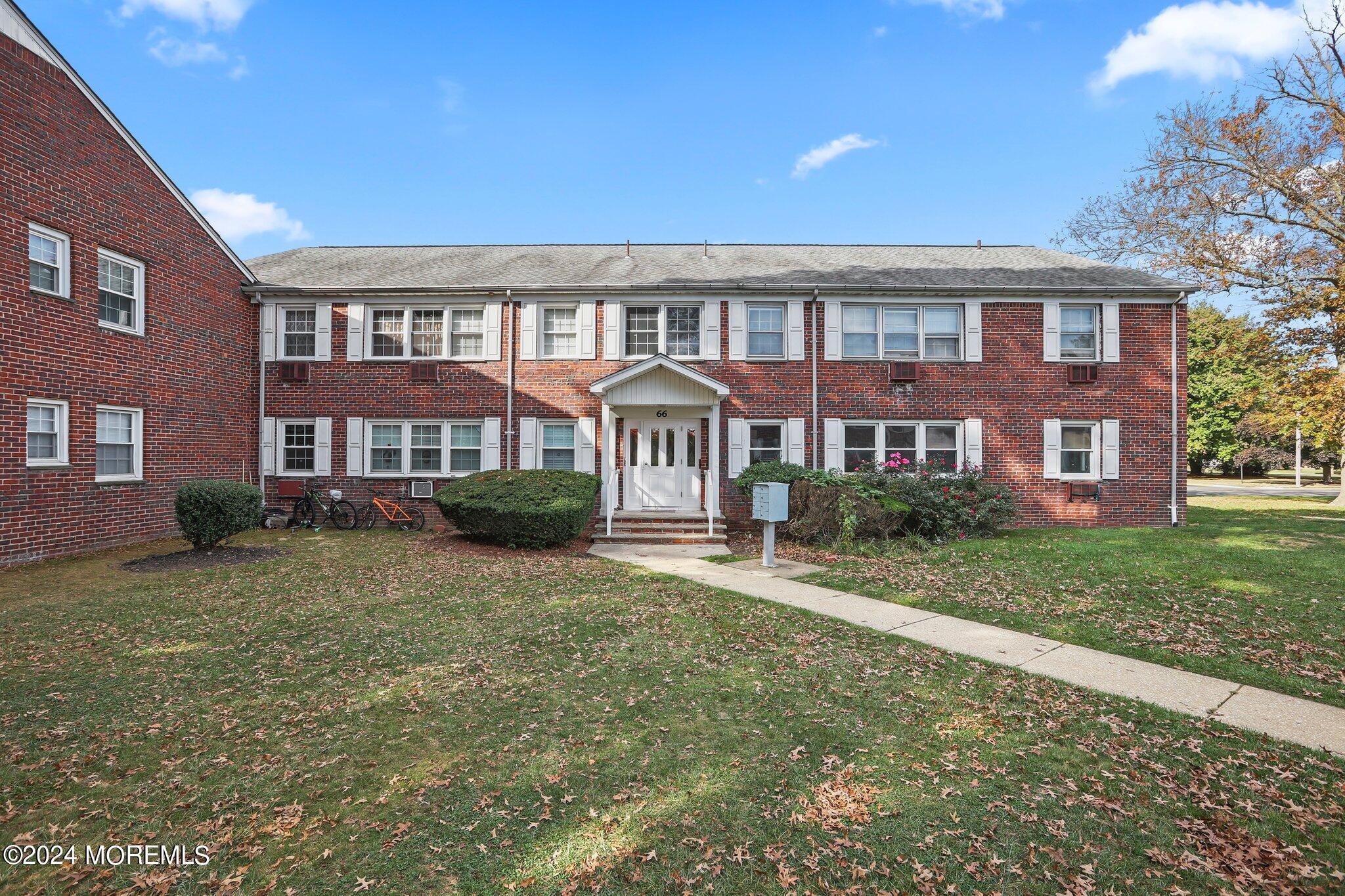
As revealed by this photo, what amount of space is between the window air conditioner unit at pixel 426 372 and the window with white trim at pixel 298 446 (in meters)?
2.78

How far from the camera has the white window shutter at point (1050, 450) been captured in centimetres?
1379

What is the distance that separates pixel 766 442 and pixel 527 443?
5703 millimetres

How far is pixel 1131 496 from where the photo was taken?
13.8m

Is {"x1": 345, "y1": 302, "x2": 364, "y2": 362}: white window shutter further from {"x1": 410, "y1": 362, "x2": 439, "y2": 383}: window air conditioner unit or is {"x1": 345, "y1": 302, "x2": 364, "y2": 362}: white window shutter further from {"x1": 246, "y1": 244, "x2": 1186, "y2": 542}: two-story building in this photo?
{"x1": 410, "y1": 362, "x2": 439, "y2": 383}: window air conditioner unit

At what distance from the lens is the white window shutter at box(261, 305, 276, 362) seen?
46.4 feet

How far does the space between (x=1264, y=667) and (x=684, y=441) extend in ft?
33.5

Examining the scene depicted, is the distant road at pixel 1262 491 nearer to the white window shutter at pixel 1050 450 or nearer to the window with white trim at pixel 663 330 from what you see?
the white window shutter at pixel 1050 450

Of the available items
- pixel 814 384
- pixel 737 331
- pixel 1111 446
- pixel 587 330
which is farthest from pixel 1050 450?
pixel 587 330

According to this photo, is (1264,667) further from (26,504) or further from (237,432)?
(237,432)

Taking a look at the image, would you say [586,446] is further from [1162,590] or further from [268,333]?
[1162,590]

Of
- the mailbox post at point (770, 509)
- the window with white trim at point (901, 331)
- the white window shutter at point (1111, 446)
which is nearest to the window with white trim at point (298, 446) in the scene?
the mailbox post at point (770, 509)

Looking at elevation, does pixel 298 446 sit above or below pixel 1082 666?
above

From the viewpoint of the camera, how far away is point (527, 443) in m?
13.9

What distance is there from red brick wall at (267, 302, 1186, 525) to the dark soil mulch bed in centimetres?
421
